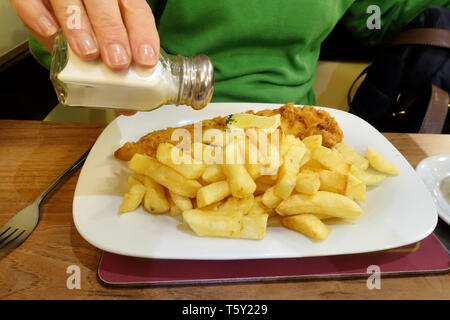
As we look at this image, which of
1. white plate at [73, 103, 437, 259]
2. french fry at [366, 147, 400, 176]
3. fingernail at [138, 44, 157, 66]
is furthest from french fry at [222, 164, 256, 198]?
french fry at [366, 147, 400, 176]

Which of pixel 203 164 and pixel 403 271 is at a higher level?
pixel 203 164

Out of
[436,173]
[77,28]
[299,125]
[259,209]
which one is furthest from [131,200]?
[436,173]

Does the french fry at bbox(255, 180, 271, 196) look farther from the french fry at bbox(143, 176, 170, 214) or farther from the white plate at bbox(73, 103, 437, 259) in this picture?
the french fry at bbox(143, 176, 170, 214)

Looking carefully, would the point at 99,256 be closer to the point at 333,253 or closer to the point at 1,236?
the point at 1,236

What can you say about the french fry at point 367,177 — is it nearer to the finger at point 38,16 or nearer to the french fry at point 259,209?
the french fry at point 259,209

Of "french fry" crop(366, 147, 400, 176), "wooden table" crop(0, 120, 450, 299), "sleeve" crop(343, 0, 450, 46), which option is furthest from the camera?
"sleeve" crop(343, 0, 450, 46)

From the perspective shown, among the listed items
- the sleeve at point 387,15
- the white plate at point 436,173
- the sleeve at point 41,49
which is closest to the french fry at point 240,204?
the white plate at point 436,173
